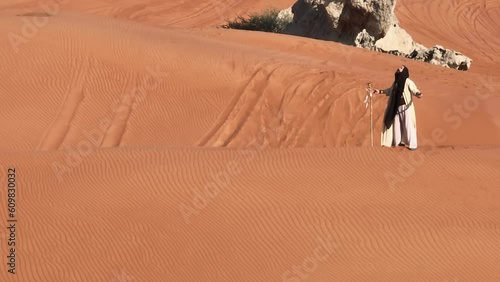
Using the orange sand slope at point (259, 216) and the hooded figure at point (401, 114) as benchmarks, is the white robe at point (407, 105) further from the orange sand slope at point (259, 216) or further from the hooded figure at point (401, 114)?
the orange sand slope at point (259, 216)

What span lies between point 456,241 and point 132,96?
8.03 metres

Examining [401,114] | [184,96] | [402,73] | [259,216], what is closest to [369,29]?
[184,96]

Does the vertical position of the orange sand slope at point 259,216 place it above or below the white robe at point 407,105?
below

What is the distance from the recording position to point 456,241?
9.74 m

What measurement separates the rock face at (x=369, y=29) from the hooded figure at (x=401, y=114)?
372 inches

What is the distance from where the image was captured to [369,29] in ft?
72.9

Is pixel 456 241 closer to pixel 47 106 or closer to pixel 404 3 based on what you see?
pixel 47 106

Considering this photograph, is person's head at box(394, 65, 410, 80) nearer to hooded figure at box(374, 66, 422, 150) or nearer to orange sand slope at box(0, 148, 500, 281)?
hooded figure at box(374, 66, 422, 150)

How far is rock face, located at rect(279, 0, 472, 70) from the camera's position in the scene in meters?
21.9

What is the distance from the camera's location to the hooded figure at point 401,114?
1250cm

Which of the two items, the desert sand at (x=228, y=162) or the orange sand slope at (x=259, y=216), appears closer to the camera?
the orange sand slope at (x=259, y=216)

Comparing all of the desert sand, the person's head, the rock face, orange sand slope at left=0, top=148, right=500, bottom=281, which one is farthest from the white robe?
the rock face

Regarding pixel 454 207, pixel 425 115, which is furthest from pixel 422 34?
pixel 454 207

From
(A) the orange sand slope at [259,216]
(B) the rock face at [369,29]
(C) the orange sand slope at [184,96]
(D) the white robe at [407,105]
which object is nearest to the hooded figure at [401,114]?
(D) the white robe at [407,105]
